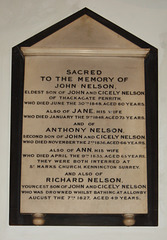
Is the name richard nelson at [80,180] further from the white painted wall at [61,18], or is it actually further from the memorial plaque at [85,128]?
the white painted wall at [61,18]

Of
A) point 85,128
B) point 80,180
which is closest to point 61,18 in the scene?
point 85,128

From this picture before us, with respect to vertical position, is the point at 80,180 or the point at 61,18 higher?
the point at 61,18

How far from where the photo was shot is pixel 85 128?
54.1 inches

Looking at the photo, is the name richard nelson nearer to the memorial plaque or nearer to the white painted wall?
the memorial plaque

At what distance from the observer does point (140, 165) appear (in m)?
1.36

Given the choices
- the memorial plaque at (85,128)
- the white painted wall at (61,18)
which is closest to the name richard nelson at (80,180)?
the memorial plaque at (85,128)

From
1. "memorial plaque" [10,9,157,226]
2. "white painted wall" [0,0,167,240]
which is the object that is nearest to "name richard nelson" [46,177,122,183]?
"memorial plaque" [10,9,157,226]

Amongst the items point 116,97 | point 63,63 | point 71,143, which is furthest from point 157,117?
point 63,63

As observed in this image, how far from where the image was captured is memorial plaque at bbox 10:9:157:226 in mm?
1353

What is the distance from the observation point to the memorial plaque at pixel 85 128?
1.35 m

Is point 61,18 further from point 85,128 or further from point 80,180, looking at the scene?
point 80,180
